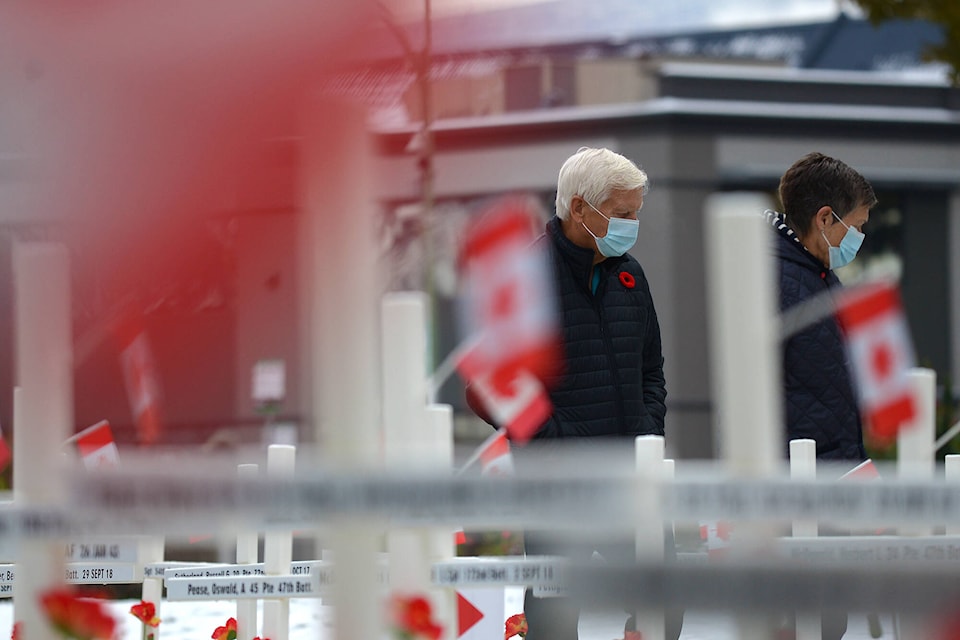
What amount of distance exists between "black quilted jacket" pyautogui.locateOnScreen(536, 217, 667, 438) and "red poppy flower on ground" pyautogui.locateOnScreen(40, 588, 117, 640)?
1.41 metres

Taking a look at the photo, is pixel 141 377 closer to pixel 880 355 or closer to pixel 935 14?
pixel 880 355

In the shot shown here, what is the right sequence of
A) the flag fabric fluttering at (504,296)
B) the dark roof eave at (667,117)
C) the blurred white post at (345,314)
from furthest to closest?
1. the dark roof eave at (667,117)
2. the flag fabric fluttering at (504,296)
3. the blurred white post at (345,314)

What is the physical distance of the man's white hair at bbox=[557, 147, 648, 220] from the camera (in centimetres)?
368

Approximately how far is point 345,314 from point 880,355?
6.75ft

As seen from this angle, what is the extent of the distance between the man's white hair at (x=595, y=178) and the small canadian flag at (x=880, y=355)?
0.58 meters

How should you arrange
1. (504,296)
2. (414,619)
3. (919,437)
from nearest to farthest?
(504,296)
(414,619)
(919,437)

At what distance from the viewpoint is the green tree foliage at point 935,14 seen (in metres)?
8.05

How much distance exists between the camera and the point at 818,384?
4.00m

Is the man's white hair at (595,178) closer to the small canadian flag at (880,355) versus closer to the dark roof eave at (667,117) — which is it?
the small canadian flag at (880,355)

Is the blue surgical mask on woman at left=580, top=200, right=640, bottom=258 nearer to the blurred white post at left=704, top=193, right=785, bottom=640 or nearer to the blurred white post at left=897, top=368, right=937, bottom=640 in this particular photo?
the blurred white post at left=897, top=368, right=937, bottom=640

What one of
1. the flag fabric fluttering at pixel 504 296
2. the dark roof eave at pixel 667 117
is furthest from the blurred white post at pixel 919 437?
the dark roof eave at pixel 667 117

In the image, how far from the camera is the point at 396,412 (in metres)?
1.83

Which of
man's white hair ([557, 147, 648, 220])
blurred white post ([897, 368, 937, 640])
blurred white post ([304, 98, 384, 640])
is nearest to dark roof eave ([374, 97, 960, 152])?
blurred white post ([897, 368, 937, 640])

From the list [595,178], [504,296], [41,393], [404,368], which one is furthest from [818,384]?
[41,393]
